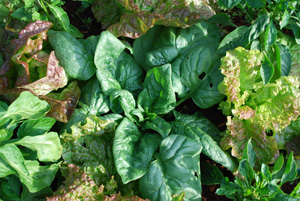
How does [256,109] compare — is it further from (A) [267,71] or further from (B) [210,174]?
(B) [210,174]

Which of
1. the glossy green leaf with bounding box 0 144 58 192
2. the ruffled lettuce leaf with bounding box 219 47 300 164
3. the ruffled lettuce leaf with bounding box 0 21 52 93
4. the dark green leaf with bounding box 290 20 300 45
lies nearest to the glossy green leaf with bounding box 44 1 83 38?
the ruffled lettuce leaf with bounding box 0 21 52 93

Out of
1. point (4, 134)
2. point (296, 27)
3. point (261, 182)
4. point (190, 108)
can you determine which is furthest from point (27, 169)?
point (296, 27)

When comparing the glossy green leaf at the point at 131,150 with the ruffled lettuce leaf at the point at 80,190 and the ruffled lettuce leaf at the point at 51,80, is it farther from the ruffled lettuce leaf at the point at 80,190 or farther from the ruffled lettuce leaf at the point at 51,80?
the ruffled lettuce leaf at the point at 51,80

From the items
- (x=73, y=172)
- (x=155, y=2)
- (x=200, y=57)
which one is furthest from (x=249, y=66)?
(x=73, y=172)

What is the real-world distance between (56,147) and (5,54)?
2.45 ft

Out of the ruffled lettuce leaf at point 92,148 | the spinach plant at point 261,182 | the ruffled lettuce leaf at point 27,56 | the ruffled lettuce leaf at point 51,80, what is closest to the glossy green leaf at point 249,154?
the spinach plant at point 261,182

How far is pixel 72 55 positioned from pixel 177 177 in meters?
0.90

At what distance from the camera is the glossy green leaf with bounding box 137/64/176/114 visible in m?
1.82

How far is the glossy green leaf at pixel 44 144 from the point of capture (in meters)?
1.61

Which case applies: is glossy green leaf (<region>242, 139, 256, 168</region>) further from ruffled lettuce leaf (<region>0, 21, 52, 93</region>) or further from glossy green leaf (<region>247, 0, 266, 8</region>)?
ruffled lettuce leaf (<region>0, 21, 52, 93</region>)

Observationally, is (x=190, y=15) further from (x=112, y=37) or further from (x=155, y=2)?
(x=112, y=37)

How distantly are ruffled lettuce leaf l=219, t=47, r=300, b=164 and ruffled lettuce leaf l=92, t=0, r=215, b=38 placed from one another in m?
0.37

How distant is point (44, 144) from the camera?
1.62 meters

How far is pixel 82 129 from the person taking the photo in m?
1.75
